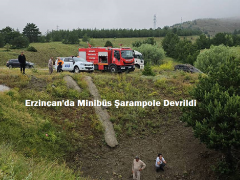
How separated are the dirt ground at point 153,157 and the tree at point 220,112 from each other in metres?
1.63

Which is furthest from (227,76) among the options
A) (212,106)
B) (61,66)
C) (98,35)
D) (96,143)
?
(98,35)

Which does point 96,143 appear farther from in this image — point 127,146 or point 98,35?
point 98,35

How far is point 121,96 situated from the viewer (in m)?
18.9

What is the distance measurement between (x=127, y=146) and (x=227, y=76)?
23.9 ft

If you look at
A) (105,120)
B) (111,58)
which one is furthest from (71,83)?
(111,58)

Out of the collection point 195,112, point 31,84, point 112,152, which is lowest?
point 112,152

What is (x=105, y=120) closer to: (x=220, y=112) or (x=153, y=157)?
(x=153, y=157)

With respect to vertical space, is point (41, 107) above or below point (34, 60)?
below

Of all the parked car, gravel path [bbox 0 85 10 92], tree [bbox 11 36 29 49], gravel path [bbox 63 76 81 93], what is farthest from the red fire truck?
tree [bbox 11 36 29 49]

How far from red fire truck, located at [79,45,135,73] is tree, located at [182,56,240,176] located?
1275cm

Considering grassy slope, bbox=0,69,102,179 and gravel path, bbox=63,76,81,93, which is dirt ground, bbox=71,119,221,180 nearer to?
grassy slope, bbox=0,69,102,179

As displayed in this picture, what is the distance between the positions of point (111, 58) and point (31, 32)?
6542 cm

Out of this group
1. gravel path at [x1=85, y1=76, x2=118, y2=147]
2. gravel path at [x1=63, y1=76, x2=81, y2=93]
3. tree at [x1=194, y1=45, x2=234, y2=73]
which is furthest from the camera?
tree at [x1=194, y1=45, x2=234, y2=73]

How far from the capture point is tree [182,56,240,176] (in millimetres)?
10510
